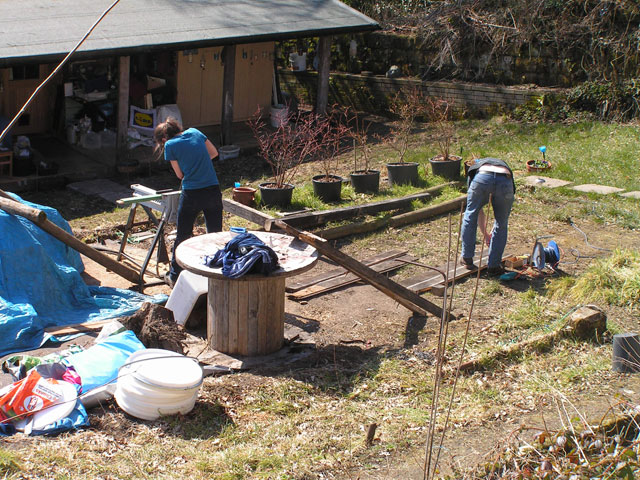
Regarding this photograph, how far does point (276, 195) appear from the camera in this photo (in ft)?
34.3

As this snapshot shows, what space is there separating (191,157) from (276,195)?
3026 mm

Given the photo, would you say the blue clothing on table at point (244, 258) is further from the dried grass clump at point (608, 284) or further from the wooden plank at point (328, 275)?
the dried grass clump at point (608, 284)

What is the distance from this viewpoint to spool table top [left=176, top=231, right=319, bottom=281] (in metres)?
6.07

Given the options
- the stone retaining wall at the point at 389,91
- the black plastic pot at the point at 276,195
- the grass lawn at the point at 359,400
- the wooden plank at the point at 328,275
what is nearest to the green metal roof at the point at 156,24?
the stone retaining wall at the point at 389,91

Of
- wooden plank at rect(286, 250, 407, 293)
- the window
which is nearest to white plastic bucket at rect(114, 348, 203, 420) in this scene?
wooden plank at rect(286, 250, 407, 293)

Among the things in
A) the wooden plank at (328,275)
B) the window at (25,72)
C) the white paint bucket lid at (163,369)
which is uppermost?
the window at (25,72)

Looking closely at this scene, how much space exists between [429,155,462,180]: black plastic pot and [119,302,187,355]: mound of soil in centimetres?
681

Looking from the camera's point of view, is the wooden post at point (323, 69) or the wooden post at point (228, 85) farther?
the wooden post at point (323, 69)

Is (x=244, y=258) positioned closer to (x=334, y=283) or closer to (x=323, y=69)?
(x=334, y=283)

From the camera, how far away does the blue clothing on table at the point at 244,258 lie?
592cm

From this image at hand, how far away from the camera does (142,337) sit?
6.20 m

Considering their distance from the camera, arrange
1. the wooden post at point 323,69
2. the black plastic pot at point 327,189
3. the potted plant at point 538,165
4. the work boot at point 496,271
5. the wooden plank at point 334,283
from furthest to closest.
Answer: the wooden post at point 323,69, the potted plant at point 538,165, the black plastic pot at point 327,189, the work boot at point 496,271, the wooden plank at point 334,283

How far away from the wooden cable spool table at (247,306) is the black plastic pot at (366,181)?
16.2ft

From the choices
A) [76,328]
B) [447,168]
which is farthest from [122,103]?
[76,328]
